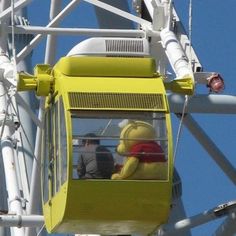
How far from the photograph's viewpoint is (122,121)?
3047cm

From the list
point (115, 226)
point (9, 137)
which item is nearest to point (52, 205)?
point (115, 226)

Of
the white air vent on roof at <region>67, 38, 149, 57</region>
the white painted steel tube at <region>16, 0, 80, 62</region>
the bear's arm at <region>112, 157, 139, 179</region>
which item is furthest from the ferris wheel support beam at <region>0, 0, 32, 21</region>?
the bear's arm at <region>112, 157, 139, 179</region>

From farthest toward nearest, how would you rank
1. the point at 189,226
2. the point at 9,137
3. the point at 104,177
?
the point at 9,137, the point at 189,226, the point at 104,177

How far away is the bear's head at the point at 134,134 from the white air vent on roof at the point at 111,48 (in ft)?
5.45

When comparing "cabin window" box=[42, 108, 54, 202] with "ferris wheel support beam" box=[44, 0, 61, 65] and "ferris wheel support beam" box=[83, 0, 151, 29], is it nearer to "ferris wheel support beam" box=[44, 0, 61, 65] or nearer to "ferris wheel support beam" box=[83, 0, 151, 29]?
"ferris wheel support beam" box=[83, 0, 151, 29]

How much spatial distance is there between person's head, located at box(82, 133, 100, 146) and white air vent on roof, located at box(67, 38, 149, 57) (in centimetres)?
187

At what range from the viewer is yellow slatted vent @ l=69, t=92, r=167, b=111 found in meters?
30.4

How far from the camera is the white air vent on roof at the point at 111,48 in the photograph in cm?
3180

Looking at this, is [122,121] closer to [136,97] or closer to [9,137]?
[136,97]

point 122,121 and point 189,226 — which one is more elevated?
point 122,121

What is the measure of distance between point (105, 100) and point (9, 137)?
5.80 meters

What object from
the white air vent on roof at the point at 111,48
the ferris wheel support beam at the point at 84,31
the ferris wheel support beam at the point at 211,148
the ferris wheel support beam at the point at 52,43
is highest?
the white air vent on roof at the point at 111,48

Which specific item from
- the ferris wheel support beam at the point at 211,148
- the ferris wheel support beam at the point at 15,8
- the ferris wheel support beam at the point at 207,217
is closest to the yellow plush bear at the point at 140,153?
the ferris wheel support beam at the point at 207,217

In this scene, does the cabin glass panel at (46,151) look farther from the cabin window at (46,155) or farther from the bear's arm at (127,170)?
the bear's arm at (127,170)
